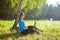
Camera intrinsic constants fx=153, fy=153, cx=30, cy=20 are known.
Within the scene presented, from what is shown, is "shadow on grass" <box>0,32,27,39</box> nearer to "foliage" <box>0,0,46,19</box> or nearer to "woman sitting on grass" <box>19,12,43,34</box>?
"woman sitting on grass" <box>19,12,43,34</box>

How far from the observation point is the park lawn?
207 cm

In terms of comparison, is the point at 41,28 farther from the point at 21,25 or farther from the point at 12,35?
the point at 12,35

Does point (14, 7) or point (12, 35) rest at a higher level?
point (14, 7)

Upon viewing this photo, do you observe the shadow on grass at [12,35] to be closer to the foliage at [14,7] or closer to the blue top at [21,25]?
the blue top at [21,25]

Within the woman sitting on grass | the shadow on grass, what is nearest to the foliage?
the woman sitting on grass

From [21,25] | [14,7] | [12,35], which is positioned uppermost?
[14,7]

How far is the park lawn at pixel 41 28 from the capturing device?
207cm

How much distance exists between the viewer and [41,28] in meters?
2.10

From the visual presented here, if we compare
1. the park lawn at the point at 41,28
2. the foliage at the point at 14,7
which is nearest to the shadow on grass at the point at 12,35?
the park lawn at the point at 41,28

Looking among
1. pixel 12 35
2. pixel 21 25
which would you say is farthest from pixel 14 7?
pixel 12 35

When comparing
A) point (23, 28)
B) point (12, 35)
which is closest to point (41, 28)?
point (23, 28)

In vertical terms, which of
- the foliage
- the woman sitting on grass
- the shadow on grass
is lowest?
the shadow on grass

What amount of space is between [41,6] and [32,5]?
0.12m

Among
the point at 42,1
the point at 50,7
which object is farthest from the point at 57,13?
the point at 42,1
